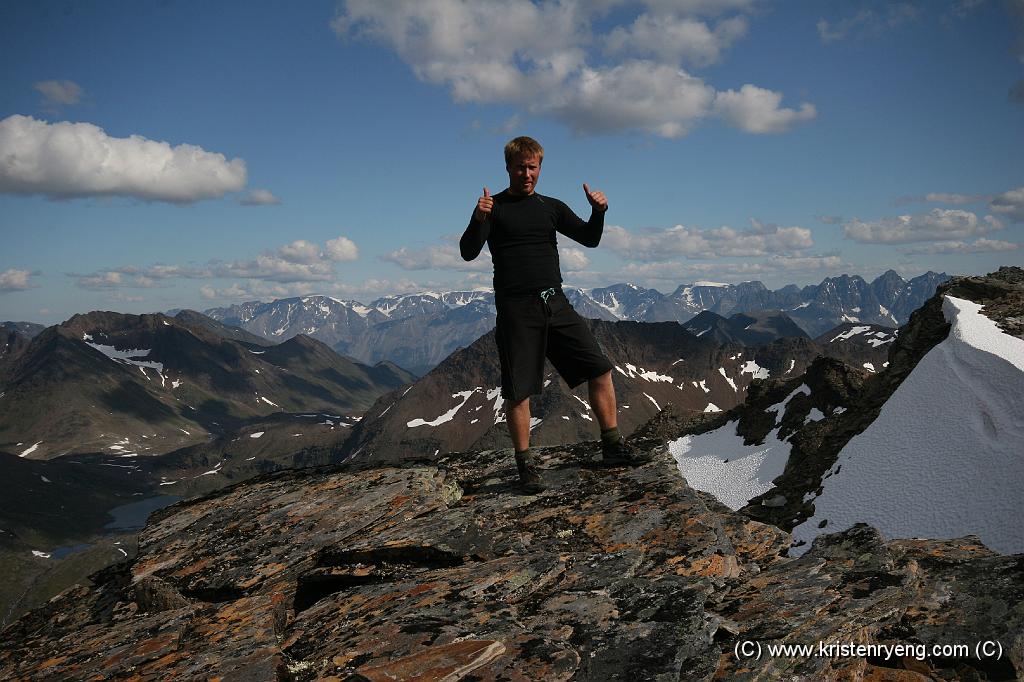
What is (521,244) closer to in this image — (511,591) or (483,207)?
(483,207)

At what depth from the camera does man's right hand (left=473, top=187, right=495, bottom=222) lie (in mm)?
7949

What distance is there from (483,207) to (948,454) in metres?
43.6

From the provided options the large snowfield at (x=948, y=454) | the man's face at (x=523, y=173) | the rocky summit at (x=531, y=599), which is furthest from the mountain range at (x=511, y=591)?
the large snowfield at (x=948, y=454)

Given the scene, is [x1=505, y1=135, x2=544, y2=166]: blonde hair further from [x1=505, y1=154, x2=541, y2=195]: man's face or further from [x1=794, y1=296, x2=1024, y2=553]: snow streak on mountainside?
[x1=794, y1=296, x2=1024, y2=553]: snow streak on mountainside

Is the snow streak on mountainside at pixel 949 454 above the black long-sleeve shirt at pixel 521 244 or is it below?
below

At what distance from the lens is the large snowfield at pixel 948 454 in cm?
3306

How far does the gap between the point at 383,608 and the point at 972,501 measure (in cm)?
3964

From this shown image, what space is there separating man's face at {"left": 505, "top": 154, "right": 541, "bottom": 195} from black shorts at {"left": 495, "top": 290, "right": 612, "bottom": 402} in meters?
1.56

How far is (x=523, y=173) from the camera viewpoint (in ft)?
27.5

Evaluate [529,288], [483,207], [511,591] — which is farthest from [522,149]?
[511,591]

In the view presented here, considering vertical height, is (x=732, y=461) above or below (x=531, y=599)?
below

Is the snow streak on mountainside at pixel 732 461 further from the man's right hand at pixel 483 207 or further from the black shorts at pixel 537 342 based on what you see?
the man's right hand at pixel 483 207

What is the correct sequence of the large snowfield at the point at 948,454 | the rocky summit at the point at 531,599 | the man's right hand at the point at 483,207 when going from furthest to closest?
the large snowfield at the point at 948,454 → the man's right hand at the point at 483,207 → the rocky summit at the point at 531,599

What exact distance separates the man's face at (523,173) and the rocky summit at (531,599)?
14.6ft
